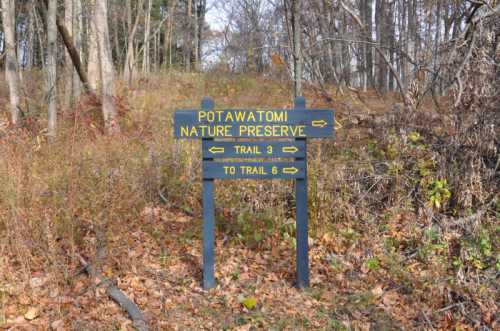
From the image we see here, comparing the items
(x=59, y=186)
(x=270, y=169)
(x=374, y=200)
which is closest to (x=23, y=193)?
(x=59, y=186)

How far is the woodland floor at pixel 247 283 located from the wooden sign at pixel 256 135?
51 centimetres

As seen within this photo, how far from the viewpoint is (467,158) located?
6047 mm

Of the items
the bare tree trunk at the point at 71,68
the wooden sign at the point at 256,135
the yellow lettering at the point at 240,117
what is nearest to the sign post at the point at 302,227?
the wooden sign at the point at 256,135

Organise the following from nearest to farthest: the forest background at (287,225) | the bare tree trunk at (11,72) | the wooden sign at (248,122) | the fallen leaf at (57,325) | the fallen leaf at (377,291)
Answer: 1. the fallen leaf at (57,325)
2. the forest background at (287,225)
3. the wooden sign at (248,122)
4. the fallen leaf at (377,291)
5. the bare tree trunk at (11,72)

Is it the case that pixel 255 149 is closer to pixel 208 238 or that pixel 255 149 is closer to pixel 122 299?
pixel 208 238

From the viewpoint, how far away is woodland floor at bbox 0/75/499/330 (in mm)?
4078

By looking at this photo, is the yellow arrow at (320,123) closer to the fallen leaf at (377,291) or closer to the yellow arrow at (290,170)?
the yellow arrow at (290,170)

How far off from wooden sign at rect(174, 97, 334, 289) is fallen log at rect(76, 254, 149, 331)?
89 cm

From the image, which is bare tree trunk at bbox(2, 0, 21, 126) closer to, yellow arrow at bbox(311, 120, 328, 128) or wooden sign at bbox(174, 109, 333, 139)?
wooden sign at bbox(174, 109, 333, 139)

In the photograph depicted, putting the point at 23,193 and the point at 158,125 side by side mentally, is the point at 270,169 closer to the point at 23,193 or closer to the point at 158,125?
the point at 23,193

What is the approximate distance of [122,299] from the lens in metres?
4.19

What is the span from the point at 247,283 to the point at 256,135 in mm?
1635

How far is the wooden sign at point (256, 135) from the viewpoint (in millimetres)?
4473

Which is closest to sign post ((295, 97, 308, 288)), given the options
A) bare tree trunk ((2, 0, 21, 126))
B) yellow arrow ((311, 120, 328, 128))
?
yellow arrow ((311, 120, 328, 128))
